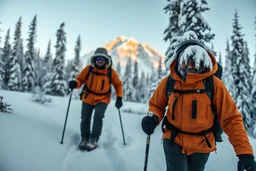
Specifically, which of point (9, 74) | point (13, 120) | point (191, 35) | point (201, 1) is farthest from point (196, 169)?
point (9, 74)

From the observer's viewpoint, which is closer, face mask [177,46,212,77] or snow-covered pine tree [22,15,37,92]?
face mask [177,46,212,77]

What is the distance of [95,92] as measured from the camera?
18.9 ft

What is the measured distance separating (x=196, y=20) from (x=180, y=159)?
10.9m

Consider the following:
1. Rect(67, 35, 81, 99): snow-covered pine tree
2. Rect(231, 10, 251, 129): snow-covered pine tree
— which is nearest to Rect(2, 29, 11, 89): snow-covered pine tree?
Rect(67, 35, 81, 99): snow-covered pine tree

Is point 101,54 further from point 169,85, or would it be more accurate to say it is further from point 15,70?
point 15,70

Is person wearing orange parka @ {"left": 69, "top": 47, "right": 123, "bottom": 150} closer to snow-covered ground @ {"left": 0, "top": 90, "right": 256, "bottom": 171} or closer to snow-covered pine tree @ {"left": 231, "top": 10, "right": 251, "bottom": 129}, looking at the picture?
snow-covered ground @ {"left": 0, "top": 90, "right": 256, "bottom": 171}

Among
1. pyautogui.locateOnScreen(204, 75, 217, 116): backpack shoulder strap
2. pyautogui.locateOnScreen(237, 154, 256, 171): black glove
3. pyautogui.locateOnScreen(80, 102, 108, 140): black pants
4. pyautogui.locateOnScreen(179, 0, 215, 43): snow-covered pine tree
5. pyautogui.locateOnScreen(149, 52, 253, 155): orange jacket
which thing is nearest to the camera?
pyautogui.locateOnScreen(237, 154, 256, 171): black glove

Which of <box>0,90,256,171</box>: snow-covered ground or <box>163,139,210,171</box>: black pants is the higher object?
<box>163,139,210,171</box>: black pants

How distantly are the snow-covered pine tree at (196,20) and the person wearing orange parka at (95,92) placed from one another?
764 cm

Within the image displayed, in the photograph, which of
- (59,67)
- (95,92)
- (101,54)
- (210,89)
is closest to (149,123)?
(210,89)

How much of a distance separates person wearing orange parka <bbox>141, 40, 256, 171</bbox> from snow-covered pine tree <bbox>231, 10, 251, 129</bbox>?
895 inches

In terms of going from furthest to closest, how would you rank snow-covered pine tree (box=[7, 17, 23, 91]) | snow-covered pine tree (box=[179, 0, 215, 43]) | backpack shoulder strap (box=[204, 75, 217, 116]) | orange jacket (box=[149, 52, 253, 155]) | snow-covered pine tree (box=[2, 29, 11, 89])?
snow-covered pine tree (box=[2, 29, 11, 89]) < snow-covered pine tree (box=[7, 17, 23, 91]) < snow-covered pine tree (box=[179, 0, 215, 43]) < backpack shoulder strap (box=[204, 75, 217, 116]) < orange jacket (box=[149, 52, 253, 155])

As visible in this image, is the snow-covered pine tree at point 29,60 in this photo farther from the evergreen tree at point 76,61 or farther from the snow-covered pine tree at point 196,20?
the snow-covered pine tree at point 196,20

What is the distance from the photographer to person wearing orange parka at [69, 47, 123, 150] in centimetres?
562
